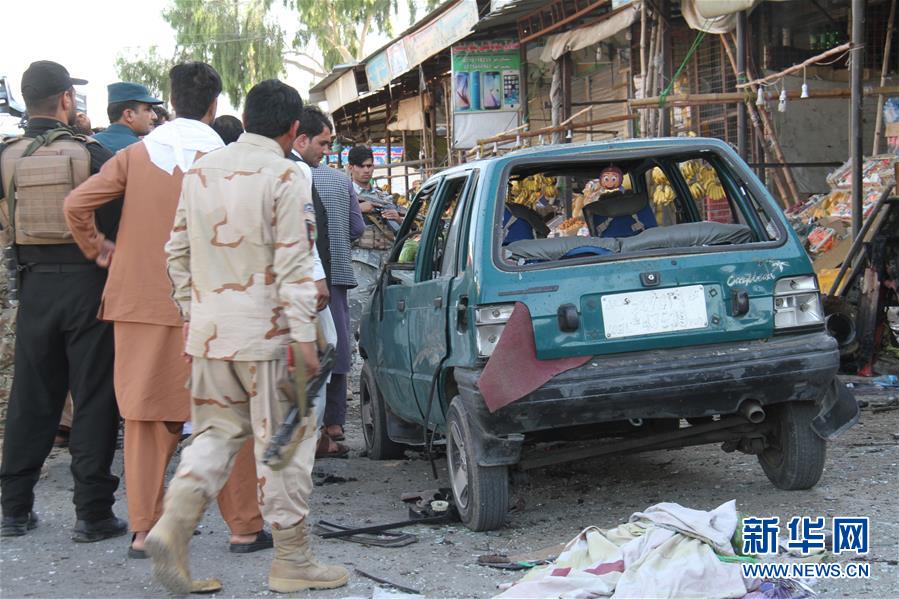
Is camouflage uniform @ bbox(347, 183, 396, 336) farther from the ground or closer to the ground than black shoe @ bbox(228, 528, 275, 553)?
farther from the ground

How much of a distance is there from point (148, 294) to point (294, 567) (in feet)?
4.28

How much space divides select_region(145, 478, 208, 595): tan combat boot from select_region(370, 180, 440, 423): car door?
77.5 inches

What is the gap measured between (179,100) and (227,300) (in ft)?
3.64

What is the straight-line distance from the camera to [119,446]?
7.18m

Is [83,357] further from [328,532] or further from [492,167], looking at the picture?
[492,167]

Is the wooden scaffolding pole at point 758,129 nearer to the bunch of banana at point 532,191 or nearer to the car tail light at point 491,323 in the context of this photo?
the bunch of banana at point 532,191

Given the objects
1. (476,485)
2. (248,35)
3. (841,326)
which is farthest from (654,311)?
(248,35)

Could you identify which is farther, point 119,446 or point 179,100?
point 119,446

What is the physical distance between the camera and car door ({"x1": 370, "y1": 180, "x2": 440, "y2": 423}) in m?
5.84

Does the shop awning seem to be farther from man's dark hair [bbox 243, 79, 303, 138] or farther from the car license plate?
man's dark hair [bbox 243, 79, 303, 138]

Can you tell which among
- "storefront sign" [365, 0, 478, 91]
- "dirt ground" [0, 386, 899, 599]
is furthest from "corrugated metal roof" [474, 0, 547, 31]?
"dirt ground" [0, 386, 899, 599]

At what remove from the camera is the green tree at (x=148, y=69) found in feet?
141

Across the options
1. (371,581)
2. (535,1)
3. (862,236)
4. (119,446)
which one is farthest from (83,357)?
(535,1)

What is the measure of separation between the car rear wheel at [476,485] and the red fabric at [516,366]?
31cm
